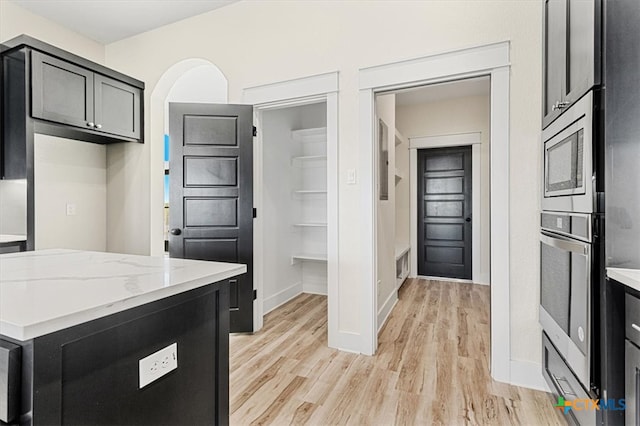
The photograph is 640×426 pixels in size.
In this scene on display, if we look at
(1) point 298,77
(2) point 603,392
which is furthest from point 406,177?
(2) point 603,392

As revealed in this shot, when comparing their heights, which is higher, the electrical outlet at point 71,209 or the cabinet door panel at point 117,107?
the cabinet door panel at point 117,107

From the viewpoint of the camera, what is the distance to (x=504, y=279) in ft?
7.07

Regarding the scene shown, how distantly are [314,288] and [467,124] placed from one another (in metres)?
3.15

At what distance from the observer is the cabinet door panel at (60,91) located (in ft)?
8.71

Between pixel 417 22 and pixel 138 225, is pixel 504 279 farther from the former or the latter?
pixel 138 225

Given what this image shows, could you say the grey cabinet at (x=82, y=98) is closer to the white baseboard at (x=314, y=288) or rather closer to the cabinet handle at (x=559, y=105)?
the white baseboard at (x=314, y=288)

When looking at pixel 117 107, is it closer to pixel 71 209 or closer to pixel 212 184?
pixel 71 209

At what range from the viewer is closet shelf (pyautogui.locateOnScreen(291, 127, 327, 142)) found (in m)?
4.12

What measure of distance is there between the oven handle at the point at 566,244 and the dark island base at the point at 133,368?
1447 mm

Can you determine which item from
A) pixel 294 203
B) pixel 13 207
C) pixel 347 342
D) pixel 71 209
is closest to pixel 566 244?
pixel 347 342

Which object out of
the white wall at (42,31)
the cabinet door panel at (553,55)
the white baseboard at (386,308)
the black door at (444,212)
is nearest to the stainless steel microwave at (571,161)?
the cabinet door panel at (553,55)

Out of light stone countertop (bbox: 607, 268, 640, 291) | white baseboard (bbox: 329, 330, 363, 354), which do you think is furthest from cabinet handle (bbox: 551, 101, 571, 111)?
white baseboard (bbox: 329, 330, 363, 354)

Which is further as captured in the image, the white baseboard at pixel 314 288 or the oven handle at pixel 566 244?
the white baseboard at pixel 314 288

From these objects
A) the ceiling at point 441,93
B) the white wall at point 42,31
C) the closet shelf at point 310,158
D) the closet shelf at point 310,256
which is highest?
the white wall at point 42,31
